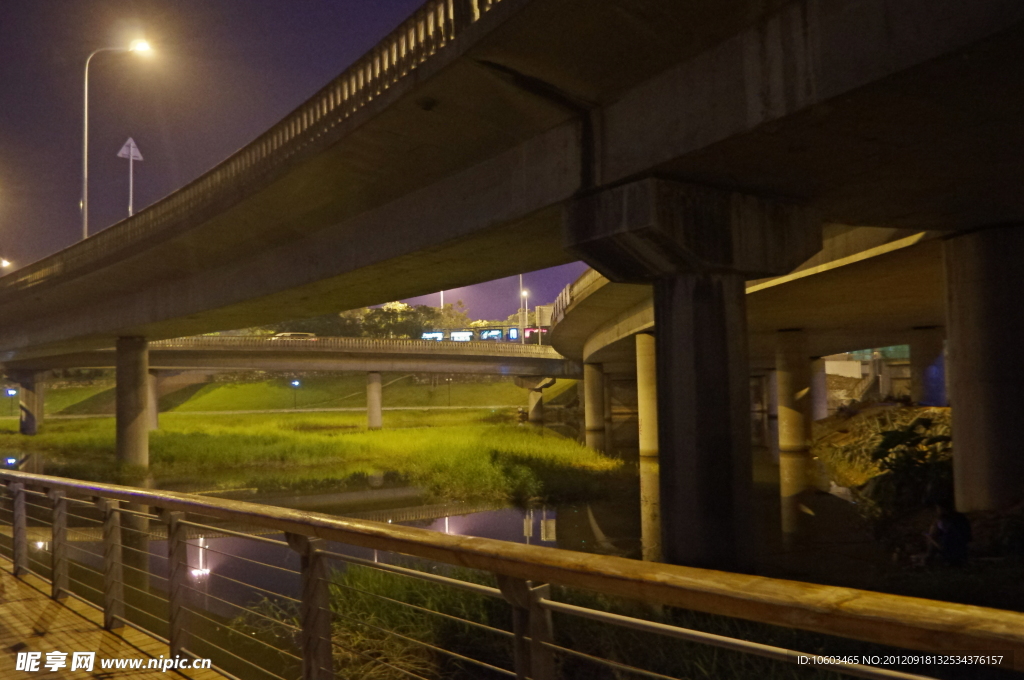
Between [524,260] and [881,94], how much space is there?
22.9 ft

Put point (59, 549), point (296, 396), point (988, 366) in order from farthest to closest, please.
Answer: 1. point (296, 396)
2. point (988, 366)
3. point (59, 549)

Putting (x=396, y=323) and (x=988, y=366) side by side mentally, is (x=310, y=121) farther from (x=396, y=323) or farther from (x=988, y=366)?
(x=396, y=323)

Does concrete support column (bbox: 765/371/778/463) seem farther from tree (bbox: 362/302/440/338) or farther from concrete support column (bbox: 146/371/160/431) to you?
tree (bbox: 362/302/440/338)

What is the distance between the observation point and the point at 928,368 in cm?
2623

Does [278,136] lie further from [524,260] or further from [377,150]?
[524,260]

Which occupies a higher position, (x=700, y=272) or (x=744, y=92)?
(x=744, y=92)

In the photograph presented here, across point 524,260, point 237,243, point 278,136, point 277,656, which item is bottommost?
point 277,656

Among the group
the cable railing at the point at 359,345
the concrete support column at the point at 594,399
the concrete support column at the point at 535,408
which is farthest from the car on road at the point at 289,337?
the concrete support column at the point at 594,399

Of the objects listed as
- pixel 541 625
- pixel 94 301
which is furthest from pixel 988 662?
pixel 94 301

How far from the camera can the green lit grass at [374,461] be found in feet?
64.4

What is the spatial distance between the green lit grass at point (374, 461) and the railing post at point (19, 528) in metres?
12.0

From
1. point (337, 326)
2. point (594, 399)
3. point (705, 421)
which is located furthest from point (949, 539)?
point (337, 326)

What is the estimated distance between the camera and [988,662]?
1781 millimetres

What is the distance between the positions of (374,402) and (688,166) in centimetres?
4177
